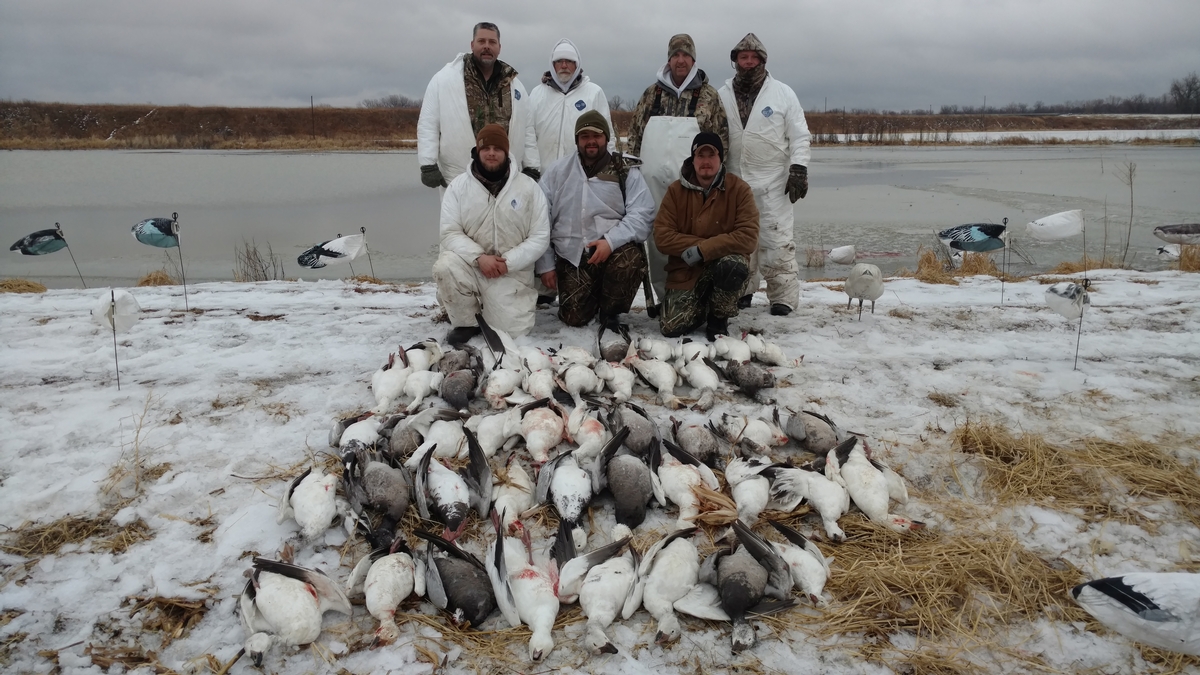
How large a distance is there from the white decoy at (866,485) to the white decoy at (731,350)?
1226 mm

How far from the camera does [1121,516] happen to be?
9.79ft

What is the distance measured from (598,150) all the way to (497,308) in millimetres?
1249

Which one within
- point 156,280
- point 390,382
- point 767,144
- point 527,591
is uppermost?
point 767,144

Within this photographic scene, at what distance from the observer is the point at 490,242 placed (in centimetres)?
471

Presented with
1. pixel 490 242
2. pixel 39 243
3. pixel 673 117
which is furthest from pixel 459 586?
pixel 39 243

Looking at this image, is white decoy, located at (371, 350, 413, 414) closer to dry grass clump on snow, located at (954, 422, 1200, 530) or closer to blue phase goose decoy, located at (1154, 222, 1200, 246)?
dry grass clump on snow, located at (954, 422, 1200, 530)

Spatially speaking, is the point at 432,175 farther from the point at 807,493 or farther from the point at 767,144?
the point at 807,493

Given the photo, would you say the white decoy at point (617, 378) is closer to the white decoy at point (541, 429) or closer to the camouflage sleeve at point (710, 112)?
the white decoy at point (541, 429)

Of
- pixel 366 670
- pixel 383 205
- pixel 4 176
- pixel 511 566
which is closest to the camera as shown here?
pixel 366 670

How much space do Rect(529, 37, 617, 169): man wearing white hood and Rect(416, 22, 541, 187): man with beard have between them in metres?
0.18

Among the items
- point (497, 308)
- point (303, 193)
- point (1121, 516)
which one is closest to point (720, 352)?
point (497, 308)

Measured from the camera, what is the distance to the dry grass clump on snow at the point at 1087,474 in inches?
120

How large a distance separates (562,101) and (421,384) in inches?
97.9

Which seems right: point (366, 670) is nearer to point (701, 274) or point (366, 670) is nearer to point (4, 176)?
point (701, 274)
